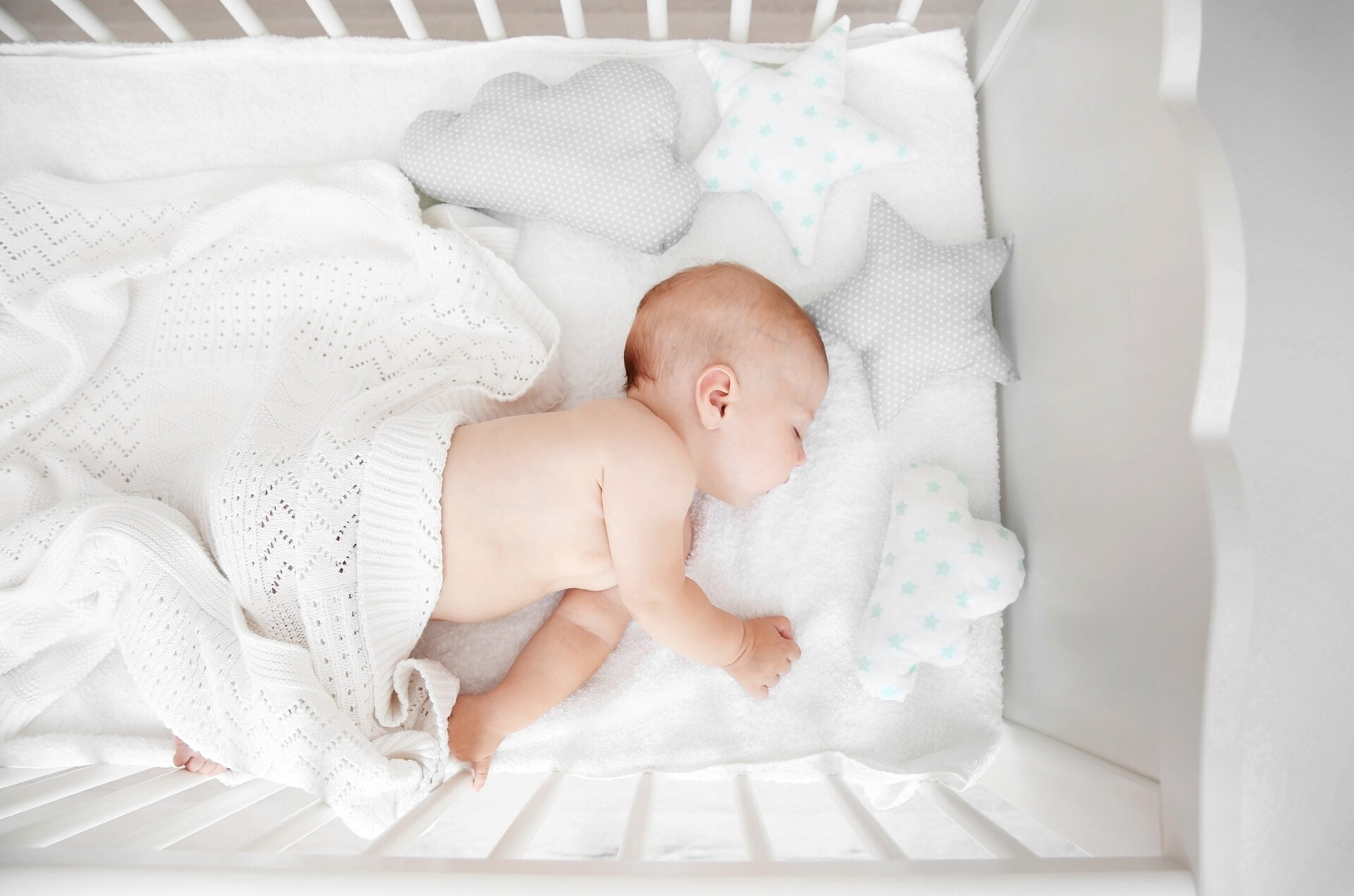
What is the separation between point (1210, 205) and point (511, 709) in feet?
3.23

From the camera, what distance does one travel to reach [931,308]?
1.17 metres

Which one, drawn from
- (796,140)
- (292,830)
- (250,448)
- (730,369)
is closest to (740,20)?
(796,140)

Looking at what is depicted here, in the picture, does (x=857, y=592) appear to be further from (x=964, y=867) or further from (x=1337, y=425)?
(x=1337, y=425)

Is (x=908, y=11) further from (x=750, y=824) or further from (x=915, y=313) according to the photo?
(x=750, y=824)

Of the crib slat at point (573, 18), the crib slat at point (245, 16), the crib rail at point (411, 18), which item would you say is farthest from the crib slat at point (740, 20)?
the crib slat at point (245, 16)

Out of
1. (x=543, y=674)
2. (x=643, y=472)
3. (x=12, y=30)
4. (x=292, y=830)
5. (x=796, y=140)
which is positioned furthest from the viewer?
(x=12, y=30)

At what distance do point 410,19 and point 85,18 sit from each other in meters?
0.53

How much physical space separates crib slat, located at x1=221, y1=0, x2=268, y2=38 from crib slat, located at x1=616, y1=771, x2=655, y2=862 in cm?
131

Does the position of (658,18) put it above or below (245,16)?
below

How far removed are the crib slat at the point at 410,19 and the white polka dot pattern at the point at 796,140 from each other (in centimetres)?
50

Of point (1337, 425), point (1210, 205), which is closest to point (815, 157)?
point (1210, 205)

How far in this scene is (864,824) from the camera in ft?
3.10

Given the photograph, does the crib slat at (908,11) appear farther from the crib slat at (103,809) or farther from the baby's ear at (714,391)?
the crib slat at (103,809)

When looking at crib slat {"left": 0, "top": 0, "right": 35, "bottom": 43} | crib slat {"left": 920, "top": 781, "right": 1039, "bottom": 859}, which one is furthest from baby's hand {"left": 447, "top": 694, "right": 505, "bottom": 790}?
crib slat {"left": 0, "top": 0, "right": 35, "bottom": 43}
